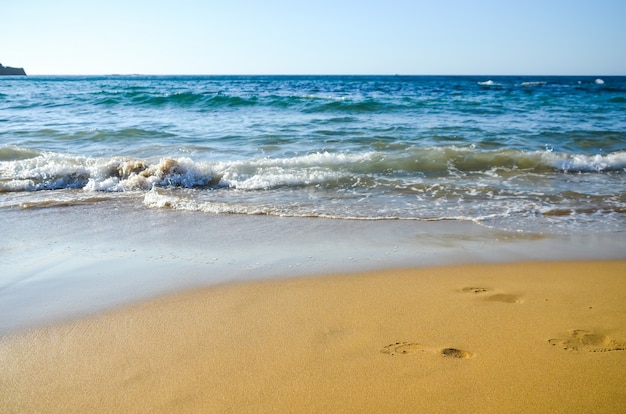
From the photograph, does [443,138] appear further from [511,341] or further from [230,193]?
[511,341]

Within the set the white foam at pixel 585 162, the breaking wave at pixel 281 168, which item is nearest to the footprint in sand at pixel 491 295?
the breaking wave at pixel 281 168

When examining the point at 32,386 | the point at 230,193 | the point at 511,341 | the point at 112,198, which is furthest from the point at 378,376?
the point at 112,198

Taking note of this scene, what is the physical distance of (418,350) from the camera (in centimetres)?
258

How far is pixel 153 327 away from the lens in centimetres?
292

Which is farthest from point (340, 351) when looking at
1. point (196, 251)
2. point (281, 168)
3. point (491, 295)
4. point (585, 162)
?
point (585, 162)

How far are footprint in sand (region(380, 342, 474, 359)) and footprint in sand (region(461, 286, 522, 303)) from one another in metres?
0.84

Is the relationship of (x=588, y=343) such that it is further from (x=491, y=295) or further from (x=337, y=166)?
(x=337, y=166)

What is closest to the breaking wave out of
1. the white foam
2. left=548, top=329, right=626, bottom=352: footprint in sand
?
the white foam

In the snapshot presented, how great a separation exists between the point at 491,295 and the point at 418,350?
1038 millimetres

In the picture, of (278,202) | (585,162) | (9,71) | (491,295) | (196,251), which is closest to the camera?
(491,295)

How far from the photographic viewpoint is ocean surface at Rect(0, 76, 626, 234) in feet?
19.8

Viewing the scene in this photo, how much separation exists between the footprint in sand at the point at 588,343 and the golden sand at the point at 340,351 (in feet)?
0.04

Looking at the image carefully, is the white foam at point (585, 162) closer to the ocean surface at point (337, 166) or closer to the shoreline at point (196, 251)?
the ocean surface at point (337, 166)

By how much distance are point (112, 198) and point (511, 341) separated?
5.79 m
